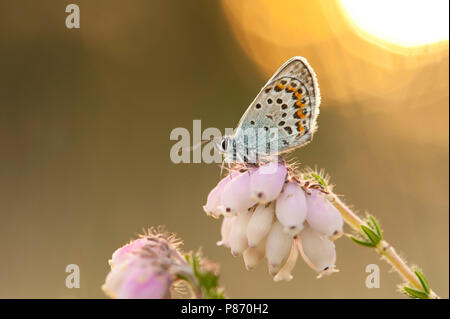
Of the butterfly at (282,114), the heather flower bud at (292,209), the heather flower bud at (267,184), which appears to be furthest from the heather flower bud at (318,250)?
the butterfly at (282,114)

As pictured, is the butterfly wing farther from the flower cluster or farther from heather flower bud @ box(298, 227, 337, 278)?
heather flower bud @ box(298, 227, 337, 278)

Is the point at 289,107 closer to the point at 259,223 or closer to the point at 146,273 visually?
the point at 259,223

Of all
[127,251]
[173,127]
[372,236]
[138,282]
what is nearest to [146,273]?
[138,282]

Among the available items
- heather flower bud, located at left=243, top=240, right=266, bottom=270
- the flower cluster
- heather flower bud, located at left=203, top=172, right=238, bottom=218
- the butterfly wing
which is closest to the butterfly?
the butterfly wing

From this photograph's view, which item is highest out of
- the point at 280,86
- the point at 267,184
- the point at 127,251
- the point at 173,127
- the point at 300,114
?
the point at 173,127

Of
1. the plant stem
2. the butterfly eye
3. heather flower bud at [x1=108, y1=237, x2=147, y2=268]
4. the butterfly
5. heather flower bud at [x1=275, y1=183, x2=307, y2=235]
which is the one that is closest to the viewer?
heather flower bud at [x1=108, y1=237, x2=147, y2=268]

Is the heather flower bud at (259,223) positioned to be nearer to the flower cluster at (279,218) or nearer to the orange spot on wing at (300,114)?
the flower cluster at (279,218)

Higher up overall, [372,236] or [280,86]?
[280,86]
